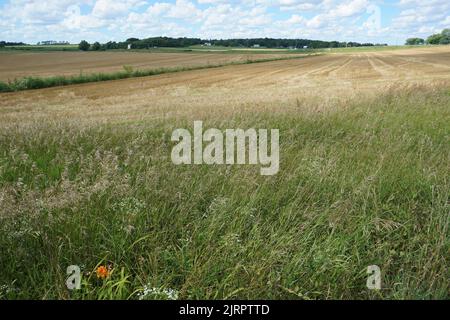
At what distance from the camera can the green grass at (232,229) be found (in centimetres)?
254

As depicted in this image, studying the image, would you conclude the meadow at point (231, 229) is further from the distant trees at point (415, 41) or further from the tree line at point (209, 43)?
→ the distant trees at point (415, 41)

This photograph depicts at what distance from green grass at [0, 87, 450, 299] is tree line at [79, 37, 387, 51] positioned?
349 feet

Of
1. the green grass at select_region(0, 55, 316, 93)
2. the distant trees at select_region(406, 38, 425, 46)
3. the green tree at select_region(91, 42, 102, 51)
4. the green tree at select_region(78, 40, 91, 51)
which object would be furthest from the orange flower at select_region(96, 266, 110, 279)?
the distant trees at select_region(406, 38, 425, 46)

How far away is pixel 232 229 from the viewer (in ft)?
10.3

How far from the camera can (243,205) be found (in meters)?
3.51

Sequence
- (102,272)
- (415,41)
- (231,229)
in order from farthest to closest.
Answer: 1. (415,41)
2. (231,229)
3. (102,272)

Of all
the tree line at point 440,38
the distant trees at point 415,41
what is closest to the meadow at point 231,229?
the tree line at point 440,38

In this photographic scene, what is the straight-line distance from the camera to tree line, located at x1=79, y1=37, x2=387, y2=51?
106 m

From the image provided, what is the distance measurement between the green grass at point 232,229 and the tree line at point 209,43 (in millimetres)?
106477

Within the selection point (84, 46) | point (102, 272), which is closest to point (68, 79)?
point (102, 272)

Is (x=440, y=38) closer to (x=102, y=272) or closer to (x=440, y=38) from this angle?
(x=440, y=38)

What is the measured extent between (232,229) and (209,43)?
14382 centimetres
